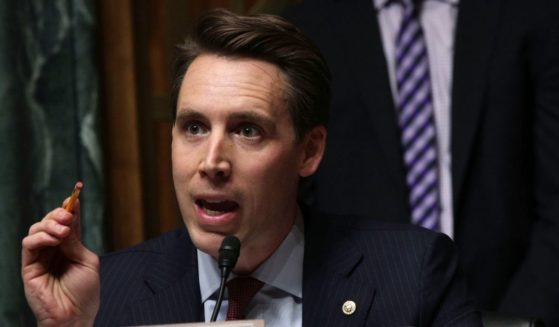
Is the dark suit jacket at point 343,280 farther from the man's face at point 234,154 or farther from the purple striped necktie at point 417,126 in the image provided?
the purple striped necktie at point 417,126

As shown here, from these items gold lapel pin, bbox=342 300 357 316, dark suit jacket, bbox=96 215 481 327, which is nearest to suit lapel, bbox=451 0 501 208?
dark suit jacket, bbox=96 215 481 327

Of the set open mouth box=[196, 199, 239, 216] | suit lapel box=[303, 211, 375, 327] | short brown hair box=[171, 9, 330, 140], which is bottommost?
suit lapel box=[303, 211, 375, 327]

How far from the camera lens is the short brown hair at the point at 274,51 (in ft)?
7.91

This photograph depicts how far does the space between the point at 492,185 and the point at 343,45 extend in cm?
61

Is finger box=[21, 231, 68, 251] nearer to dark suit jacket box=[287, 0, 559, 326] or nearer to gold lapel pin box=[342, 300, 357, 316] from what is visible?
gold lapel pin box=[342, 300, 357, 316]

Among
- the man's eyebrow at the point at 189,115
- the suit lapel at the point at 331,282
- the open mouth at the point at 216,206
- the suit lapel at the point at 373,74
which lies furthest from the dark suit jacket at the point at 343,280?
the suit lapel at the point at 373,74

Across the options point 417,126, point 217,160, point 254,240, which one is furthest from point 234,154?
point 417,126

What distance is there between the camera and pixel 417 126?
10.5 ft

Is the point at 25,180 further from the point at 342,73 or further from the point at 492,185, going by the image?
the point at 492,185

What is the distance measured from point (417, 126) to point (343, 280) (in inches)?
33.8

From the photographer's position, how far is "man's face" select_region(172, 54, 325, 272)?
227 centimetres

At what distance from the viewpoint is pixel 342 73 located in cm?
333

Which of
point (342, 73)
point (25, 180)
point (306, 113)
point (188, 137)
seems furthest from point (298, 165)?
point (25, 180)

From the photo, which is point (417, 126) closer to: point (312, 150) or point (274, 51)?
point (312, 150)
